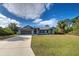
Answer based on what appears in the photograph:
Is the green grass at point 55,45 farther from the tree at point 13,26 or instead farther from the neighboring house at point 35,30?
the tree at point 13,26

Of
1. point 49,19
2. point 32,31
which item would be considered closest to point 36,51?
point 32,31

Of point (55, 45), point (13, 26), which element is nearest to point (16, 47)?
point (13, 26)

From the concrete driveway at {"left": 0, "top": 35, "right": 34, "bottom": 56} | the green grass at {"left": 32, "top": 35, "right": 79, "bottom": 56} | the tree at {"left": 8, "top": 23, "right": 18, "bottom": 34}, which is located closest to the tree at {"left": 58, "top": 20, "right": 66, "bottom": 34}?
the green grass at {"left": 32, "top": 35, "right": 79, "bottom": 56}

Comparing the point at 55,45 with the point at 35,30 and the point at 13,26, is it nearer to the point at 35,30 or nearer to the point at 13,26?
the point at 35,30

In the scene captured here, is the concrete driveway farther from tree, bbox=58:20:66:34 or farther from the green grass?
tree, bbox=58:20:66:34

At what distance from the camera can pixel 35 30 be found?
1750mm

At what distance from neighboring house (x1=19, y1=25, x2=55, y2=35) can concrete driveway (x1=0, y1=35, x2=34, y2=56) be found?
4cm

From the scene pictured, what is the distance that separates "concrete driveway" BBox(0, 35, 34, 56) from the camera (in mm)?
1709

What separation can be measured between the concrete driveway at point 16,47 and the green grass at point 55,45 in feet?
0.18

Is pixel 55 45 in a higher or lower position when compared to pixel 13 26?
lower

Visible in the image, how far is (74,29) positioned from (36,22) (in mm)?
349

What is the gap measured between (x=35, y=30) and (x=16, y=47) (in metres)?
0.23

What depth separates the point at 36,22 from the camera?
1.73 meters

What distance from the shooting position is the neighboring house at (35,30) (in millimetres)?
1731
